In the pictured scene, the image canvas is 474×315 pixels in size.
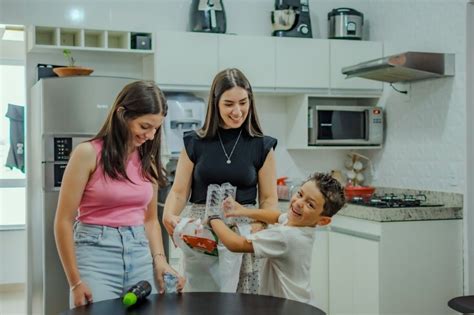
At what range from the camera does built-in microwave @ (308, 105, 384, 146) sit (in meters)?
4.93

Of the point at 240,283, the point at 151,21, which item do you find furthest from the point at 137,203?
the point at 151,21

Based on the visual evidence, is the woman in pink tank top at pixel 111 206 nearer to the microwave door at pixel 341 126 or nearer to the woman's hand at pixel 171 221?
the woman's hand at pixel 171 221

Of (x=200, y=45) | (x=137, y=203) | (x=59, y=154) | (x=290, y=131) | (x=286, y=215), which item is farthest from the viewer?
(x=290, y=131)

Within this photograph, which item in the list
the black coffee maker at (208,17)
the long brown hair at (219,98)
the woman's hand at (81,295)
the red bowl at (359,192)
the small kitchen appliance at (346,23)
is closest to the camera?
the woman's hand at (81,295)

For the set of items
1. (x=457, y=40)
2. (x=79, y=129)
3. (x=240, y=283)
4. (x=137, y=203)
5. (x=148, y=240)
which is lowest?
(x=240, y=283)

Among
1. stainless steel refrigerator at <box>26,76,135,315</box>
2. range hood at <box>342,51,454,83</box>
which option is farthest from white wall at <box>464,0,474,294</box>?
stainless steel refrigerator at <box>26,76,135,315</box>

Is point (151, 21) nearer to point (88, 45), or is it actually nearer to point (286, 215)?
point (88, 45)

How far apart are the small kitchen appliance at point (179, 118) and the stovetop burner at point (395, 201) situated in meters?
1.23

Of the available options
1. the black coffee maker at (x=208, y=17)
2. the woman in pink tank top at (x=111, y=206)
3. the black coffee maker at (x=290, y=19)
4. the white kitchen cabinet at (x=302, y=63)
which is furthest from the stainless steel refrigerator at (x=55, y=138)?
the woman in pink tank top at (x=111, y=206)

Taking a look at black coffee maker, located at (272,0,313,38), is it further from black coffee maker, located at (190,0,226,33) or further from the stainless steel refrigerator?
the stainless steel refrigerator

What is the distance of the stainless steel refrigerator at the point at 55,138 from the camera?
4.09 metres

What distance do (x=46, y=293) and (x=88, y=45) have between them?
173 centimetres

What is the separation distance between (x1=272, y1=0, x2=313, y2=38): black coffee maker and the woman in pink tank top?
2.79 m

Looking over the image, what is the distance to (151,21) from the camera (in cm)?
481
